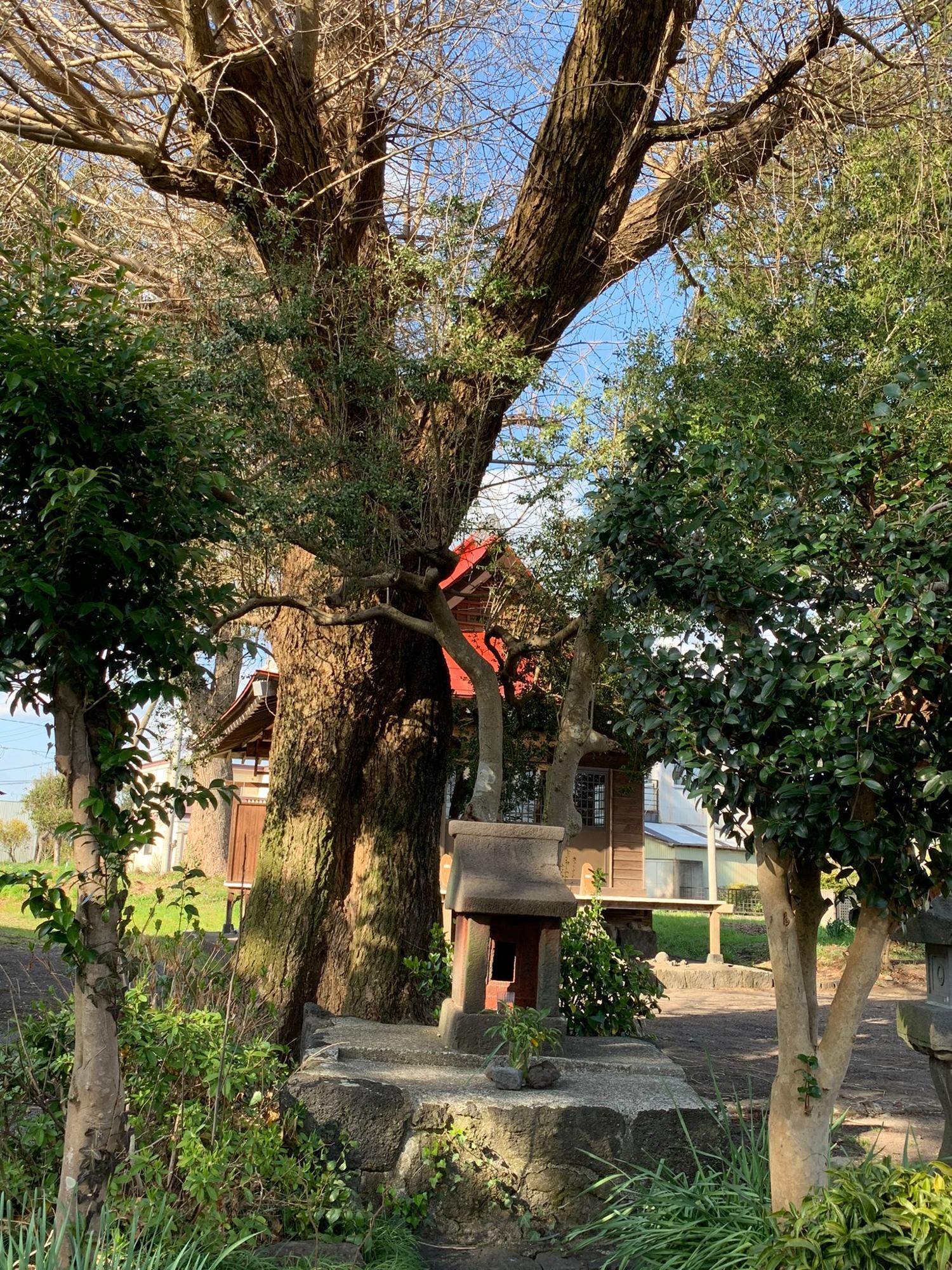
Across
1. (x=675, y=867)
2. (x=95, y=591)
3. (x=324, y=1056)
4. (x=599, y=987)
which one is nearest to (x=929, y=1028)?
(x=599, y=987)

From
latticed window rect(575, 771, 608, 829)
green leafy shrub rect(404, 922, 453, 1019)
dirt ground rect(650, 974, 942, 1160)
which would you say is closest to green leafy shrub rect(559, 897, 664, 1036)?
dirt ground rect(650, 974, 942, 1160)

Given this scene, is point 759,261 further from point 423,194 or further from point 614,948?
point 614,948

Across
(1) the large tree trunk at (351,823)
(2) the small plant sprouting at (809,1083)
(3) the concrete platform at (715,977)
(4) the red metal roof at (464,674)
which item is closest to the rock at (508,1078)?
(2) the small plant sprouting at (809,1083)

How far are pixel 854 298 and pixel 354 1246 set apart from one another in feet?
20.4

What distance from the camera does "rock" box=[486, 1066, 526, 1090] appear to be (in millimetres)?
6133

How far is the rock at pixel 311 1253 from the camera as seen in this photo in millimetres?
4395

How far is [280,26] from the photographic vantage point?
814 cm

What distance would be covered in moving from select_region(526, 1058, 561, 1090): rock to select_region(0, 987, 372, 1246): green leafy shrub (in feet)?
3.97

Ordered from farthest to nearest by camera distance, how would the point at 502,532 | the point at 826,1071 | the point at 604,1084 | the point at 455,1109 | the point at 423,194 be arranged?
the point at 423,194
the point at 502,532
the point at 604,1084
the point at 455,1109
the point at 826,1071

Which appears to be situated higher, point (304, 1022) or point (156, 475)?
point (156, 475)

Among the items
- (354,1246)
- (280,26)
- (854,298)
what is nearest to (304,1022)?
(354,1246)

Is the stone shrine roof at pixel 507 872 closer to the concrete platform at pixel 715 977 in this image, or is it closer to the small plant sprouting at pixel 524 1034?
the small plant sprouting at pixel 524 1034

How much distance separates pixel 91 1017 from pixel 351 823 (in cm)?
479

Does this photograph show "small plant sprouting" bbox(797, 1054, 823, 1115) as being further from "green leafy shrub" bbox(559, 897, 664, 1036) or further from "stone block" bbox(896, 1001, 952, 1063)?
"green leafy shrub" bbox(559, 897, 664, 1036)
